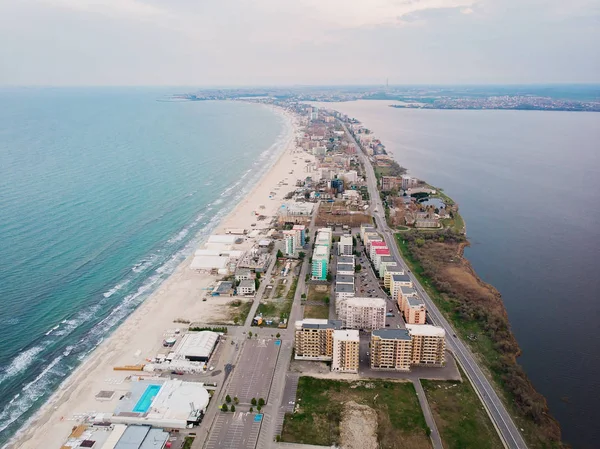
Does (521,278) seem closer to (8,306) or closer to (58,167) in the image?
(8,306)

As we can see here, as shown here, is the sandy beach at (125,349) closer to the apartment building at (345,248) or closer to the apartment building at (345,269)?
the apartment building at (345,269)

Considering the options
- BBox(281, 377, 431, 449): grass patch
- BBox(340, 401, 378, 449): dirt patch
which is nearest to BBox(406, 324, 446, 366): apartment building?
BBox(281, 377, 431, 449): grass patch

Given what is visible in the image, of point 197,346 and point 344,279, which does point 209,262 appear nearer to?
point 344,279

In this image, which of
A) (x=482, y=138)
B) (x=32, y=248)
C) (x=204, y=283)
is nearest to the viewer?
(x=204, y=283)

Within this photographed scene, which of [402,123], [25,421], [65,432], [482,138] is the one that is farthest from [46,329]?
[402,123]

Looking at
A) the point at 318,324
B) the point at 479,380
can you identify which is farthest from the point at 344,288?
the point at 479,380

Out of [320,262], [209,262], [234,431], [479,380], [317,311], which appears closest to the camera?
[234,431]

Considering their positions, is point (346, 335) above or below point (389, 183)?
below
